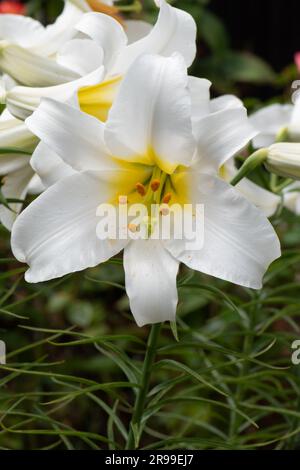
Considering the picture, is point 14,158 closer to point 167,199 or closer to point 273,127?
point 167,199

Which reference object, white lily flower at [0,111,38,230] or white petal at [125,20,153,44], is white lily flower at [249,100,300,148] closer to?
white petal at [125,20,153,44]

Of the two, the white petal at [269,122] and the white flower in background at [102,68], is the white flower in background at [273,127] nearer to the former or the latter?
the white petal at [269,122]

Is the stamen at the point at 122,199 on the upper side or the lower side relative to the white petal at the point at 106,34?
lower

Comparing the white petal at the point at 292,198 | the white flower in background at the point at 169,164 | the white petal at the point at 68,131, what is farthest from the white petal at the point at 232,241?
the white petal at the point at 292,198

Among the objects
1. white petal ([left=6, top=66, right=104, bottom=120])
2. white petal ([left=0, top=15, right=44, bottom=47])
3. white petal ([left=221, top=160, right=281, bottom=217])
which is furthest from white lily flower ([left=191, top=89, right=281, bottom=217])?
white petal ([left=0, top=15, right=44, bottom=47])

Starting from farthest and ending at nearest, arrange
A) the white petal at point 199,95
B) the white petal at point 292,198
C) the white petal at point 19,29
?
the white petal at point 292,198 → the white petal at point 19,29 → the white petal at point 199,95
